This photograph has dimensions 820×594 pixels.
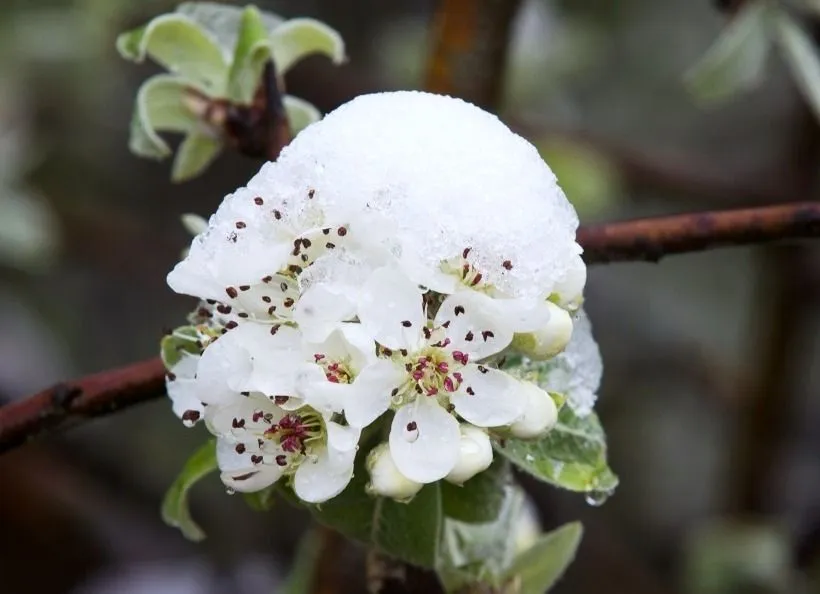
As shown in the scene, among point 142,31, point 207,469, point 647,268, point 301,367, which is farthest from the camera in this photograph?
point 647,268

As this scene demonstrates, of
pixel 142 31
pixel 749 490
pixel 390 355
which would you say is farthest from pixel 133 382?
pixel 749 490

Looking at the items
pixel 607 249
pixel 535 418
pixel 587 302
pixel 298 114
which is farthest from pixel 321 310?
pixel 587 302

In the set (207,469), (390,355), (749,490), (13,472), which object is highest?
(390,355)

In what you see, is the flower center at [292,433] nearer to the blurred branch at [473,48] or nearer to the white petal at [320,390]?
the white petal at [320,390]

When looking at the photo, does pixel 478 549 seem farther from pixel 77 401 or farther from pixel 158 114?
pixel 158 114

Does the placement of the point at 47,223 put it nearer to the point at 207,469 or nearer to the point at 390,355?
the point at 207,469

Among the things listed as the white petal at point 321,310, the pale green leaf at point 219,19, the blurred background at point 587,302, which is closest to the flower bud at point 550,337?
the white petal at point 321,310
